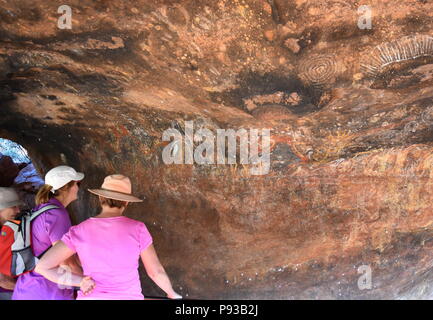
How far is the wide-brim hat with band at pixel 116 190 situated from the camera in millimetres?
2203

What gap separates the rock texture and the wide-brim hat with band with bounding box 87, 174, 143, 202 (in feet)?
3.75

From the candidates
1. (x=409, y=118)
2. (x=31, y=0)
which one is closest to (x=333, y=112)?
A: (x=409, y=118)

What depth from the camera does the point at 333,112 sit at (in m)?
3.25

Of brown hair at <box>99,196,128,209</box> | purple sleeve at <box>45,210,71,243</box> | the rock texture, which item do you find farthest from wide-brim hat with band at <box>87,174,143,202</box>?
the rock texture

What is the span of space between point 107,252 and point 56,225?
46 cm

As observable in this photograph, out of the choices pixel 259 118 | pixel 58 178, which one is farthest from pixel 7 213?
pixel 259 118

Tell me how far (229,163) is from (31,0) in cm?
210

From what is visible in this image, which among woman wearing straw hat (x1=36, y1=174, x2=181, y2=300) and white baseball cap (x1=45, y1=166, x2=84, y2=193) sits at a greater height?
white baseball cap (x1=45, y1=166, x2=84, y2=193)

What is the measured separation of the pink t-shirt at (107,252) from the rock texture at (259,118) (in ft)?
4.77

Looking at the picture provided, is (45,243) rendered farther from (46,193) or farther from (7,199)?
(7,199)

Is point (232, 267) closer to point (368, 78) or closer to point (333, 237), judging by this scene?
point (333, 237)

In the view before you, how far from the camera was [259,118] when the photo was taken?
3426mm

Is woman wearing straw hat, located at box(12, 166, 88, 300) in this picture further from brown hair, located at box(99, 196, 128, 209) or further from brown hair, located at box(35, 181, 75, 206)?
brown hair, located at box(99, 196, 128, 209)

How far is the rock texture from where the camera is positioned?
9.04 feet
